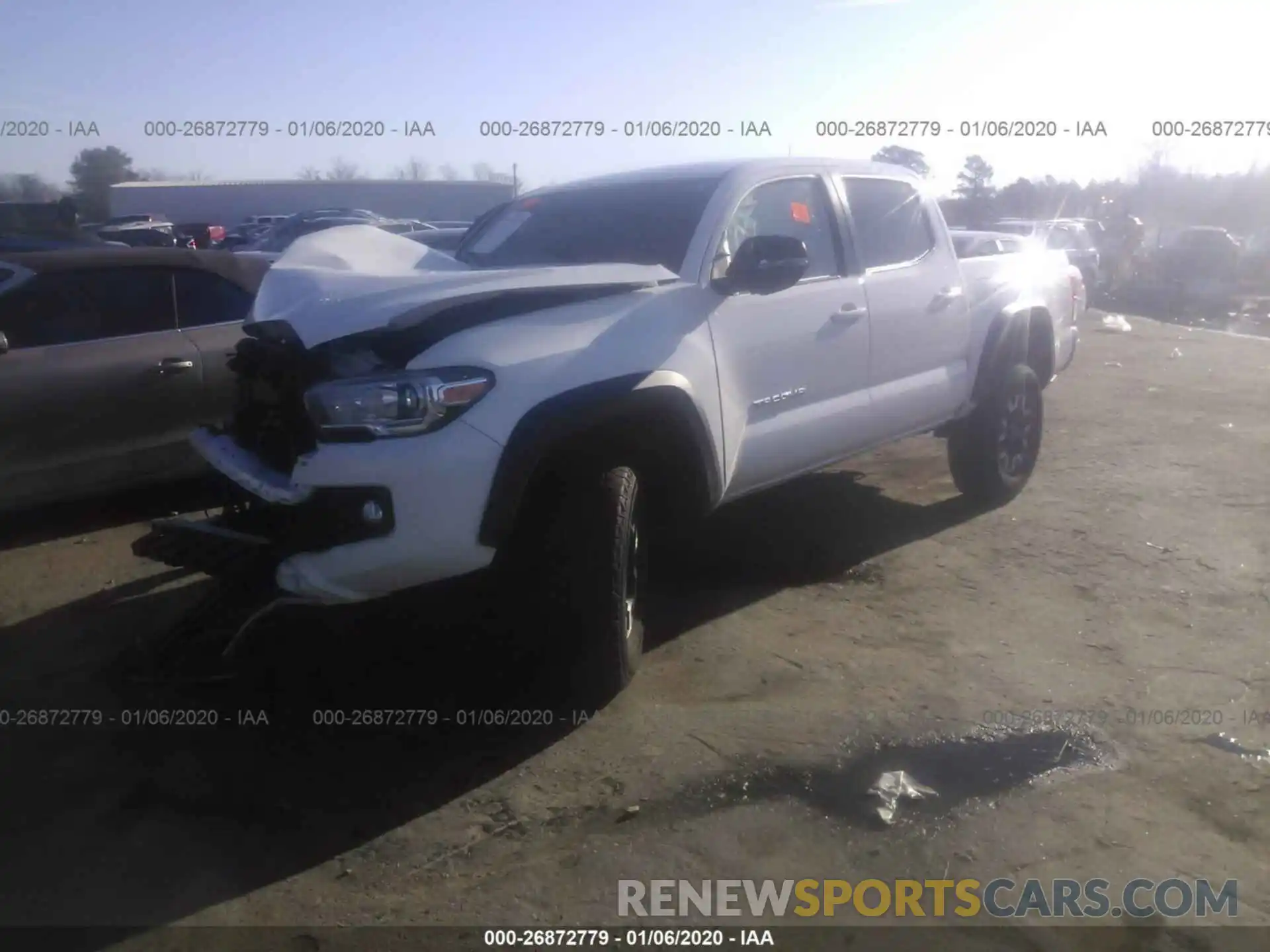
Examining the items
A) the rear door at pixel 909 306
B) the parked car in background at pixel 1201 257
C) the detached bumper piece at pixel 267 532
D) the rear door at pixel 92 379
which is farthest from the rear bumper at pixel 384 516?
the parked car in background at pixel 1201 257

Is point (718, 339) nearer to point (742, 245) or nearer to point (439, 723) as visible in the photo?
point (742, 245)

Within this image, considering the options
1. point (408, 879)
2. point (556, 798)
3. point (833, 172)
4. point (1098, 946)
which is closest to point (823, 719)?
point (556, 798)

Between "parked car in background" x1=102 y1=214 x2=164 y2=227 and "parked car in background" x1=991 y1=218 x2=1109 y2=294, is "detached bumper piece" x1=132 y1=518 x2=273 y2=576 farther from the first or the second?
"parked car in background" x1=102 y1=214 x2=164 y2=227

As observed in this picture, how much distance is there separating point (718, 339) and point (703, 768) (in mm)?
1648

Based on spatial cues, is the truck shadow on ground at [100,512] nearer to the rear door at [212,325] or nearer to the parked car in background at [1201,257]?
the rear door at [212,325]

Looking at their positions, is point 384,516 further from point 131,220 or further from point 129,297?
point 131,220

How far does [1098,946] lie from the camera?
2848 mm

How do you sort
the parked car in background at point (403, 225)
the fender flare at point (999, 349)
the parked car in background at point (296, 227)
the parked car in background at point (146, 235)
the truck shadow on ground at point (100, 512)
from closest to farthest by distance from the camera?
the truck shadow on ground at point (100, 512), the fender flare at point (999, 349), the parked car in background at point (403, 225), the parked car in background at point (146, 235), the parked car in background at point (296, 227)

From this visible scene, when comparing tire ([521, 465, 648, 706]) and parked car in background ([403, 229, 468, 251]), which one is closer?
tire ([521, 465, 648, 706])

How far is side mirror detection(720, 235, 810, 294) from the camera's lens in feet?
14.3

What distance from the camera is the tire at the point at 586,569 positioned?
148 inches

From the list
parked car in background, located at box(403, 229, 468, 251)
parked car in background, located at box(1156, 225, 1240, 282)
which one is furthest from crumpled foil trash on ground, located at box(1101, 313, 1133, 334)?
parked car in background, located at box(403, 229, 468, 251)

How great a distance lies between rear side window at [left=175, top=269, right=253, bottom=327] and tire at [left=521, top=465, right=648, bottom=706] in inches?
131

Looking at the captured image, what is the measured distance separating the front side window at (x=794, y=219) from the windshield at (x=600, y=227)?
0.18 metres
